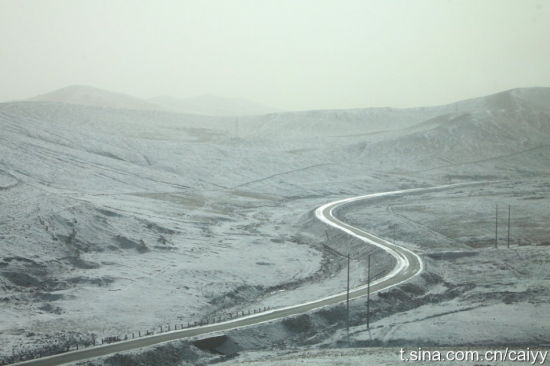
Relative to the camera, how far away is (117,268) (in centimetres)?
5597

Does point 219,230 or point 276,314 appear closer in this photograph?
point 276,314

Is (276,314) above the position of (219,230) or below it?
above

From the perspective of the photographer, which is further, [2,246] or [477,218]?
[477,218]

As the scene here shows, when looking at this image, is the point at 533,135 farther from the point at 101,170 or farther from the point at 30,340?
the point at 30,340

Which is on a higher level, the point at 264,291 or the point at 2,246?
the point at 2,246

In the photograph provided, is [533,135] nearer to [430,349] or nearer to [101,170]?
[101,170]

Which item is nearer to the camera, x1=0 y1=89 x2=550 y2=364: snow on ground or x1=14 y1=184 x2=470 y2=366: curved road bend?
x1=14 y1=184 x2=470 y2=366: curved road bend

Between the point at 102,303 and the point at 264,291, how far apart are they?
13788mm

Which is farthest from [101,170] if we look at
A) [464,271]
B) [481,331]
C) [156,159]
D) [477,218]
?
[481,331]

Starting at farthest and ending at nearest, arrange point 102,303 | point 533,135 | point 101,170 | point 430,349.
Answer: point 533,135
point 101,170
point 102,303
point 430,349

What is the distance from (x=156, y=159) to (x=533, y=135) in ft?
365

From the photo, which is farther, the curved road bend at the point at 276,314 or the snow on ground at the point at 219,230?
the snow on ground at the point at 219,230

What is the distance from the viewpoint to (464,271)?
5406 centimetres

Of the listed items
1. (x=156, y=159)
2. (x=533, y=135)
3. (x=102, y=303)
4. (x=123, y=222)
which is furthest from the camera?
(x=533, y=135)
